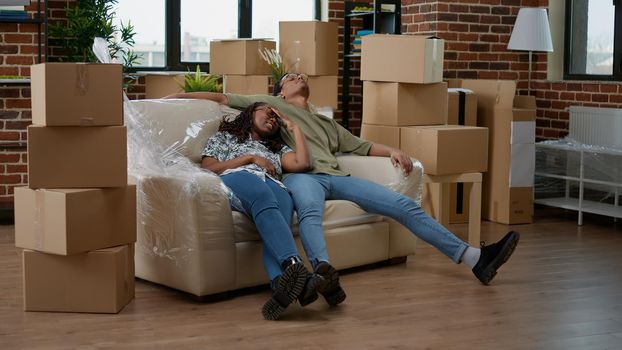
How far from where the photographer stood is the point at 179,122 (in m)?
4.19

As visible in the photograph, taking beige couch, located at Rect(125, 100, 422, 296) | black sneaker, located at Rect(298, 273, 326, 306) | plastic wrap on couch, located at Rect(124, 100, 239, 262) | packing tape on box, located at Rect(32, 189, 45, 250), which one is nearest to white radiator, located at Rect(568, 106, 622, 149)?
beige couch, located at Rect(125, 100, 422, 296)

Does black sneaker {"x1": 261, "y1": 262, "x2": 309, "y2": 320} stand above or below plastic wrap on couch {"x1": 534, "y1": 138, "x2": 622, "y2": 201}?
below

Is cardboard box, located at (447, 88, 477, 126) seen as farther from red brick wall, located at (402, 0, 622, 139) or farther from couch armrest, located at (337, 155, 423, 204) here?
couch armrest, located at (337, 155, 423, 204)

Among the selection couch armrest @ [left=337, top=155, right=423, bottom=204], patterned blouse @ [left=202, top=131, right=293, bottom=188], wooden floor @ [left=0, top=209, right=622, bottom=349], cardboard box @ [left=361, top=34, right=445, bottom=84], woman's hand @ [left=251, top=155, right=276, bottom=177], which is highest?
cardboard box @ [left=361, top=34, right=445, bottom=84]

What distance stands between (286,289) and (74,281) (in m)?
0.81

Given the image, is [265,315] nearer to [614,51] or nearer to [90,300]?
[90,300]

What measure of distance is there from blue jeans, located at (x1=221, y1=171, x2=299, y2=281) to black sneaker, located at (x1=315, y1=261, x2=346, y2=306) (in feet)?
0.37

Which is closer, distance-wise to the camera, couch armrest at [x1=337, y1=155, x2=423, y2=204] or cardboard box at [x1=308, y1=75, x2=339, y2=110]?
couch armrest at [x1=337, y1=155, x2=423, y2=204]

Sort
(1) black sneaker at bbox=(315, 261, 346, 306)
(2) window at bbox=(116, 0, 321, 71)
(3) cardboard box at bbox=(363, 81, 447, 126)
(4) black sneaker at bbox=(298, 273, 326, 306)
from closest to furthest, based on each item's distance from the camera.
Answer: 1. (4) black sneaker at bbox=(298, 273, 326, 306)
2. (1) black sneaker at bbox=(315, 261, 346, 306)
3. (3) cardboard box at bbox=(363, 81, 447, 126)
4. (2) window at bbox=(116, 0, 321, 71)

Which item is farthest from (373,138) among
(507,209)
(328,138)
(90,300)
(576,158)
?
(90,300)

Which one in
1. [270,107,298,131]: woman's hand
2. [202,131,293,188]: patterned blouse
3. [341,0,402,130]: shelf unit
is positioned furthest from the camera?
[341,0,402,130]: shelf unit

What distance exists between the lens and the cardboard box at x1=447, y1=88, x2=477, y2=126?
18.6ft

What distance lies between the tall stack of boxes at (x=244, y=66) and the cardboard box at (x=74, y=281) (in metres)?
2.75

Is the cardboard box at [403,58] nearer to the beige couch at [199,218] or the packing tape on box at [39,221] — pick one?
the beige couch at [199,218]
